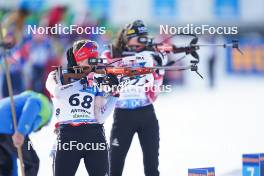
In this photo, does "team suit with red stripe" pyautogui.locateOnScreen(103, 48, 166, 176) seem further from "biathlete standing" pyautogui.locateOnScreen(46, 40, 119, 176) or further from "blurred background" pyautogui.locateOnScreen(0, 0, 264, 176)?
"blurred background" pyautogui.locateOnScreen(0, 0, 264, 176)

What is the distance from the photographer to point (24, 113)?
8.18 meters

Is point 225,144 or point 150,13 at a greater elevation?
point 150,13

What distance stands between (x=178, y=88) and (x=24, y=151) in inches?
669

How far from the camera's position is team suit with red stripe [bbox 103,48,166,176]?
912cm

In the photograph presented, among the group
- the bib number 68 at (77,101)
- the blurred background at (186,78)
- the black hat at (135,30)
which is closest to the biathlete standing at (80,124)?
the bib number 68 at (77,101)

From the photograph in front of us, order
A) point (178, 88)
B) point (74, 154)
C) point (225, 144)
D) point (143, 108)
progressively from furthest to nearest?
point (178, 88), point (225, 144), point (143, 108), point (74, 154)

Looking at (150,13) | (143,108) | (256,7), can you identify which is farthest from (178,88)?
(143,108)

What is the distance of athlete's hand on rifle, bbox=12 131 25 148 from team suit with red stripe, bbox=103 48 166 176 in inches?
54.7

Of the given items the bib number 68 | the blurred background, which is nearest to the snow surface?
the blurred background

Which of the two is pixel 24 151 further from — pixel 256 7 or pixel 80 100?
pixel 256 7

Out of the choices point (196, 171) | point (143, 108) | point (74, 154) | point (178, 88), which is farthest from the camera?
point (178, 88)

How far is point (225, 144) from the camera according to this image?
1327 centimetres

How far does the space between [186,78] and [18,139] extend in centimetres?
1938

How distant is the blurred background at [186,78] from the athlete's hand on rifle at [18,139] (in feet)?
8.27
